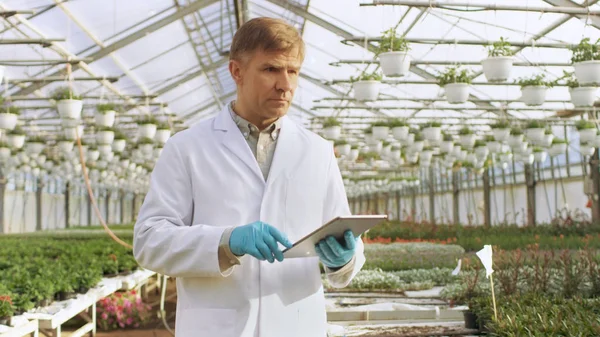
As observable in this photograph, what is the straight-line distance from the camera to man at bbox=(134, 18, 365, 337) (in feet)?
5.43

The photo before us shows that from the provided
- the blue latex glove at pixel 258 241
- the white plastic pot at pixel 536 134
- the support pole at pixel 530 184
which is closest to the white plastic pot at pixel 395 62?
the white plastic pot at pixel 536 134

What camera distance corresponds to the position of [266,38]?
1714mm

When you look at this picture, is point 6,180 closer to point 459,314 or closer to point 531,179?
point 531,179

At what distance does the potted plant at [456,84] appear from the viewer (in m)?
8.55

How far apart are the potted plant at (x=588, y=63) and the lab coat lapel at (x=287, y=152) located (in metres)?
5.60

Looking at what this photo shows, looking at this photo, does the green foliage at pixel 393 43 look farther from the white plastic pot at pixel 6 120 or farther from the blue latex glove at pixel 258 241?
the blue latex glove at pixel 258 241

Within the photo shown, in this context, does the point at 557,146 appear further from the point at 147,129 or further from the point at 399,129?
the point at 147,129

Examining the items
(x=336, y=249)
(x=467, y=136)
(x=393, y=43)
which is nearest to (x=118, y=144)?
(x=467, y=136)

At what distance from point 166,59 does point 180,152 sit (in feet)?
40.9

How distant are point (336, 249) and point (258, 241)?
0.20m

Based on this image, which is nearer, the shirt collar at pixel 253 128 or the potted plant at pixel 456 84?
the shirt collar at pixel 253 128

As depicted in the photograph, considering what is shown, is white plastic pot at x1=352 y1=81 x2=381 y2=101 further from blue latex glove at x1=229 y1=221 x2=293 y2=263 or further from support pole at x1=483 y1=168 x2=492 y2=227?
support pole at x1=483 y1=168 x2=492 y2=227

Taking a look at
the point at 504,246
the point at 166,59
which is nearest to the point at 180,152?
the point at 504,246

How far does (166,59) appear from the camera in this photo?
547 inches
